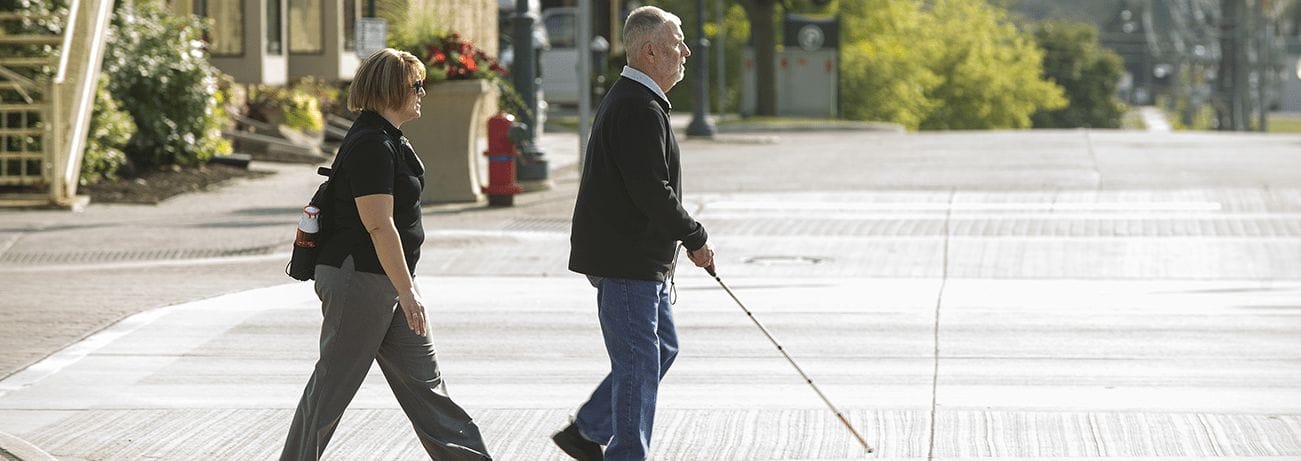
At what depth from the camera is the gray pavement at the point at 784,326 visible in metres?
7.27

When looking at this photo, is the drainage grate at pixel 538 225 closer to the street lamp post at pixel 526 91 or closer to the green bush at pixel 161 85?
the street lamp post at pixel 526 91

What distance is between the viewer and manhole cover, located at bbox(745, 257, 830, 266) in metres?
13.0

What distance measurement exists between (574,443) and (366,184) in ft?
4.45

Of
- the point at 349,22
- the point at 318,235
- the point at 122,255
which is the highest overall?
the point at 349,22

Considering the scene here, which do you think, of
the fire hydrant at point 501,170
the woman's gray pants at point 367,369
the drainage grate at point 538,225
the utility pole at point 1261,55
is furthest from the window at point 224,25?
the utility pole at point 1261,55

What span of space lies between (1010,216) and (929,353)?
7032 mm

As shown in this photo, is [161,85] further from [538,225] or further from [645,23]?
[645,23]

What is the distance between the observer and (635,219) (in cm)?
590

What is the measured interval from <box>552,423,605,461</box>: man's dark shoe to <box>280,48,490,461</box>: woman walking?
567 mm

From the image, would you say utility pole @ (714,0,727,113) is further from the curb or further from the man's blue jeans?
the man's blue jeans

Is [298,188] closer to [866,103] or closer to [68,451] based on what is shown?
[68,451]

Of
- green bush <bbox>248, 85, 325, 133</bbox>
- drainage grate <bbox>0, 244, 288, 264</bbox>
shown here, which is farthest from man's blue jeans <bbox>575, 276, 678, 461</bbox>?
green bush <bbox>248, 85, 325, 133</bbox>

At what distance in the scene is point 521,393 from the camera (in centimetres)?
813

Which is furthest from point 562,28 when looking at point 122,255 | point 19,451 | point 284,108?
point 19,451
